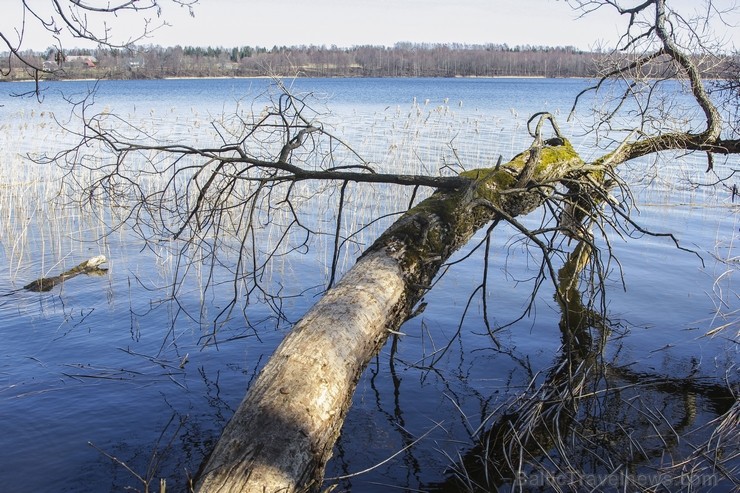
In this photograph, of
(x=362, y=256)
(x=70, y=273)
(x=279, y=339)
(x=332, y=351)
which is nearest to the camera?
(x=332, y=351)

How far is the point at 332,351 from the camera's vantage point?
3.18 m

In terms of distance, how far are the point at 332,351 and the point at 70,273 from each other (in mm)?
5859

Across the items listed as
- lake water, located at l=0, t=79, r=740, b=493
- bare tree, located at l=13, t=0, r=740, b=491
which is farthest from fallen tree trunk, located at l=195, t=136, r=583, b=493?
lake water, located at l=0, t=79, r=740, b=493

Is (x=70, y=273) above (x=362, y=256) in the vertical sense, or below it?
below

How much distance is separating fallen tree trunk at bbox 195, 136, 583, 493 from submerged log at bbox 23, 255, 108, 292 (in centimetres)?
496

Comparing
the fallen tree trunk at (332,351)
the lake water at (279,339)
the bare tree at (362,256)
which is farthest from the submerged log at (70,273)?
the fallen tree trunk at (332,351)

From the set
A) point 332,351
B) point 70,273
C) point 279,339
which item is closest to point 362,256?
point 332,351

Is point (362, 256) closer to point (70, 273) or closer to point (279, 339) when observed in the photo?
point (279, 339)

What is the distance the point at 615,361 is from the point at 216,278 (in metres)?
4.69

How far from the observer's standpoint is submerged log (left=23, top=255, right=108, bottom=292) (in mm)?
7430

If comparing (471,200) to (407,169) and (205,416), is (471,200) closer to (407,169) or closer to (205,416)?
(205,416)

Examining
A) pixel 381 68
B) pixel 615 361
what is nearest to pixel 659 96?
pixel 615 361

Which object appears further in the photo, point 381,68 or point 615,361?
point 381,68

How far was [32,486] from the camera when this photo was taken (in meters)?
3.85
